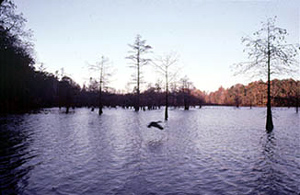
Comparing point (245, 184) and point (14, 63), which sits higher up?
point (14, 63)

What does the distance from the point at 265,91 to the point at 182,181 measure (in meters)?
17.0

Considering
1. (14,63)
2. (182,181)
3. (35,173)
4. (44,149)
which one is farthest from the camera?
(14,63)

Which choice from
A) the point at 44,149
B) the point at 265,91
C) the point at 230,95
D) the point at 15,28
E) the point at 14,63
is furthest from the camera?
the point at 230,95

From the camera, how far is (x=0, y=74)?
26953mm

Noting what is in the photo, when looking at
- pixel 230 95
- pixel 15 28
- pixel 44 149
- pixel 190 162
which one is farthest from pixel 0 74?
pixel 230 95

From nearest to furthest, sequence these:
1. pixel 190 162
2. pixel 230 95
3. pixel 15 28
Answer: pixel 190 162 → pixel 15 28 → pixel 230 95

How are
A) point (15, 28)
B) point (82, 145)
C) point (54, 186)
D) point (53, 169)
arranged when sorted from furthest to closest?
1. point (15, 28)
2. point (82, 145)
3. point (53, 169)
4. point (54, 186)

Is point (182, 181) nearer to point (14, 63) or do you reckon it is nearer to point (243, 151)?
point (243, 151)

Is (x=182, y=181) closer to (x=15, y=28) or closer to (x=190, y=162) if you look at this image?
(x=190, y=162)

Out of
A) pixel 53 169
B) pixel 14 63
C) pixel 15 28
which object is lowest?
pixel 53 169

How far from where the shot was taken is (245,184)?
553 centimetres

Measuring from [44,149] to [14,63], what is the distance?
26.7m

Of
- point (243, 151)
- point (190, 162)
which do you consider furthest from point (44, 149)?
point (243, 151)

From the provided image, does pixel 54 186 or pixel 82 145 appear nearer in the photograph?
pixel 54 186
